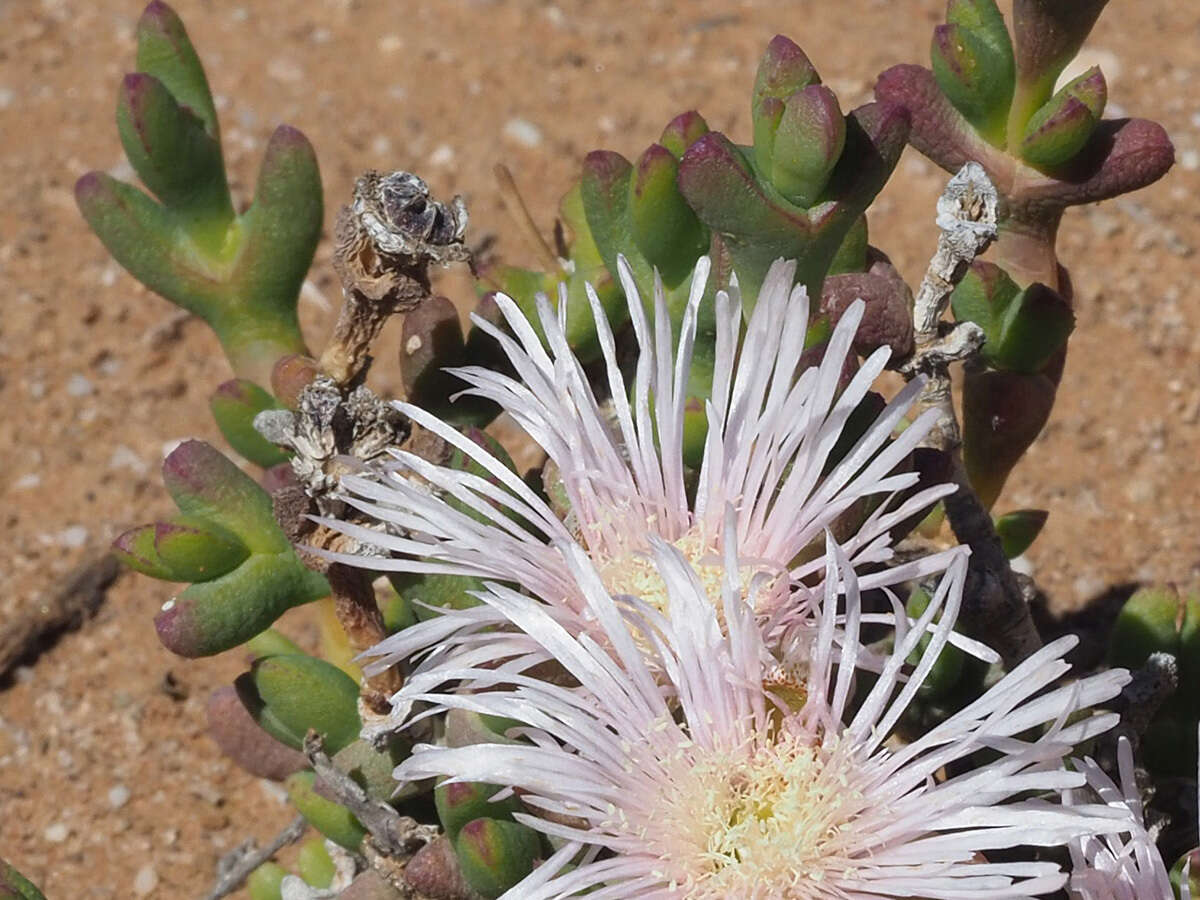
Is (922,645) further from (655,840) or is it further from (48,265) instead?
(48,265)

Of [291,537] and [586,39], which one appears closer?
[291,537]

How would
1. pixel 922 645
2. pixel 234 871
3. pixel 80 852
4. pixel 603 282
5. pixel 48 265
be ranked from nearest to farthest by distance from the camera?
pixel 922 645 → pixel 603 282 → pixel 234 871 → pixel 80 852 → pixel 48 265

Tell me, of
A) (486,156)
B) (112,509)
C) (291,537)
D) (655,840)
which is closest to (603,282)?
(291,537)

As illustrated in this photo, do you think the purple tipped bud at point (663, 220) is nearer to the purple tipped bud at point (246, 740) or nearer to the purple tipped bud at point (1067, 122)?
the purple tipped bud at point (1067, 122)

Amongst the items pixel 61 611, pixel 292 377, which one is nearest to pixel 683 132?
pixel 292 377

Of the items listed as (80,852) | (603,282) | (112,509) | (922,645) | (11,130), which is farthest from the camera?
(11,130)

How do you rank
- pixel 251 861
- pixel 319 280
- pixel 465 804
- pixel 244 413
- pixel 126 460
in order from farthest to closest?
1. pixel 319 280
2. pixel 126 460
3. pixel 251 861
4. pixel 244 413
5. pixel 465 804

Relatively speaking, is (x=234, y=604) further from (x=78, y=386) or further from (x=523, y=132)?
(x=523, y=132)
